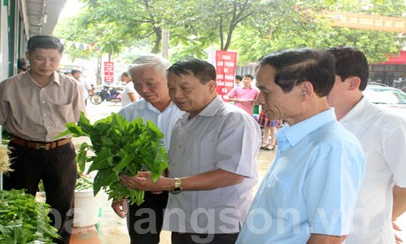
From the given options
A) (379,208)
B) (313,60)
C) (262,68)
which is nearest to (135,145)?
(262,68)

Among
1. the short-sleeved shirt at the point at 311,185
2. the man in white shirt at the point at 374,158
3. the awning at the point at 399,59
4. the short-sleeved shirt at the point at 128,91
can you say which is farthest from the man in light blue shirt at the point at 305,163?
the awning at the point at 399,59

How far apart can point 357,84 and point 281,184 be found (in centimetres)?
73

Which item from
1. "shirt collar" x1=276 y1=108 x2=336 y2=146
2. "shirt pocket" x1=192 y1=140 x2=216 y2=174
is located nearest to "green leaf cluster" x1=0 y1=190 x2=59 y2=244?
"shirt pocket" x1=192 y1=140 x2=216 y2=174

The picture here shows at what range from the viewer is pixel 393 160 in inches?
61.6

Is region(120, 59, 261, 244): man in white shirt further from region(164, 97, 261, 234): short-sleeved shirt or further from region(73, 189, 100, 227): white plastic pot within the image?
region(73, 189, 100, 227): white plastic pot

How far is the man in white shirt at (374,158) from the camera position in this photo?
1.57m

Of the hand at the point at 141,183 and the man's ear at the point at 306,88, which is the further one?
the hand at the point at 141,183

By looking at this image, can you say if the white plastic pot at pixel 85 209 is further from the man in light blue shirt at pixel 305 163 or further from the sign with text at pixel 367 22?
the sign with text at pixel 367 22

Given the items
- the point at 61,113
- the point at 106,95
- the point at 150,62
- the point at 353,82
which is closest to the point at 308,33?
the point at 61,113

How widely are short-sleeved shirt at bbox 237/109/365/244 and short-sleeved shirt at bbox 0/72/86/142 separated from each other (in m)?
2.11

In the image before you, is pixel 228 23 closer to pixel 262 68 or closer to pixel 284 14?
pixel 284 14

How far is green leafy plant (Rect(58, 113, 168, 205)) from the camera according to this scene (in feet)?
5.85

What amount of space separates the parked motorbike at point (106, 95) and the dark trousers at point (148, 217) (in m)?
19.8

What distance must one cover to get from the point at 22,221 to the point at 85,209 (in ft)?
6.37
